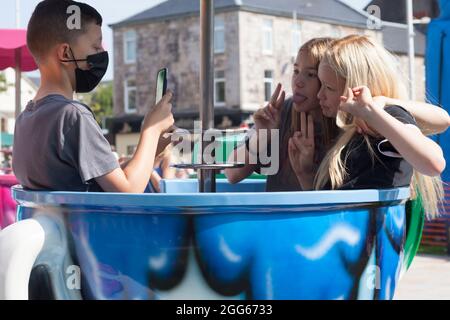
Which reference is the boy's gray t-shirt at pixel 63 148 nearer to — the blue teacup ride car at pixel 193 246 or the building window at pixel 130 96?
the blue teacup ride car at pixel 193 246

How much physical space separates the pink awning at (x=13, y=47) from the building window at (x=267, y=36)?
24742mm

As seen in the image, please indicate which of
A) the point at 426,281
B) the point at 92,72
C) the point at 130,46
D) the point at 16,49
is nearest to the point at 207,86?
the point at 92,72

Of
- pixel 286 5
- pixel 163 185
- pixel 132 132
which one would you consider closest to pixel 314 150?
pixel 163 185

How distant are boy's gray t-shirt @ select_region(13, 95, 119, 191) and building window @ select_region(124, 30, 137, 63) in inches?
1308

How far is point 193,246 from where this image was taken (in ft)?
5.50

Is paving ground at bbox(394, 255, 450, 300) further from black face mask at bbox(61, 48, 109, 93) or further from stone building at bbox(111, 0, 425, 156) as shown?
stone building at bbox(111, 0, 425, 156)

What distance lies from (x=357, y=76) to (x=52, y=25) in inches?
33.7

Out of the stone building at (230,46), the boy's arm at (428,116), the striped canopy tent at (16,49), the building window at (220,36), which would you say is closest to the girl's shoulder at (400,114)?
the boy's arm at (428,116)

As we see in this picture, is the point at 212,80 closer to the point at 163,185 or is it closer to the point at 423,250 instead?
the point at 163,185

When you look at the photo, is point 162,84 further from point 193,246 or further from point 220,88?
point 220,88

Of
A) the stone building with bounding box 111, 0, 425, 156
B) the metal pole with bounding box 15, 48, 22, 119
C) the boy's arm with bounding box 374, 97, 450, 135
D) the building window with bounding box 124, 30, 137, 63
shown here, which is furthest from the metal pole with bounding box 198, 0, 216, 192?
the building window with bounding box 124, 30, 137, 63

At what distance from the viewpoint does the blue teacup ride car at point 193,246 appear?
1665 millimetres

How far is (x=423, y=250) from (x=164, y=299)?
246 inches

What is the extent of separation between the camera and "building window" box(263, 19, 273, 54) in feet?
102
